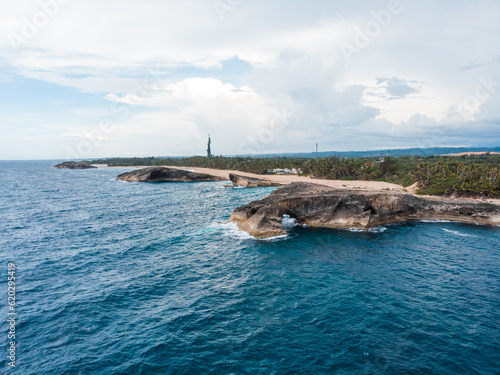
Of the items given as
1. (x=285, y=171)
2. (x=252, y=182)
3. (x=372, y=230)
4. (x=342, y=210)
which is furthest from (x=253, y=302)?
(x=285, y=171)

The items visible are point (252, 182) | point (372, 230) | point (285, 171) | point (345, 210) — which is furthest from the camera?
point (285, 171)

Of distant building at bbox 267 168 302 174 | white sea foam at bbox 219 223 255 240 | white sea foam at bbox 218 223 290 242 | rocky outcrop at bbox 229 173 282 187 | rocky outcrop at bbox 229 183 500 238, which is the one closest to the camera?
white sea foam at bbox 218 223 290 242

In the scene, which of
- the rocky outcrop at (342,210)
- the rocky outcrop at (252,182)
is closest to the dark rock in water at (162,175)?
the rocky outcrop at (252,182)

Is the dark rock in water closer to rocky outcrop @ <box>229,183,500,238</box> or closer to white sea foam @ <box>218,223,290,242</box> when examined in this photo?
rocky outcrop @ <box>229,183,500,238</box>

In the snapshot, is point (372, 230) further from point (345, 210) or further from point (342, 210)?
point (342, 210)

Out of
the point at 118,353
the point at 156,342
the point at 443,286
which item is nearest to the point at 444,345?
the point at 443,286

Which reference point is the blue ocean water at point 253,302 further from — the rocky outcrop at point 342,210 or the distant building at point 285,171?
the distant building at point 285,171

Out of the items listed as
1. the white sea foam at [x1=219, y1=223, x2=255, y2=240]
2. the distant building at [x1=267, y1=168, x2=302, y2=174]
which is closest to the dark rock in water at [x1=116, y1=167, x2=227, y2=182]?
the distant building at [x1=267, y1=168, x2=302, y2=174]
